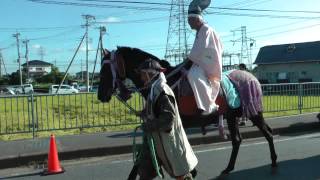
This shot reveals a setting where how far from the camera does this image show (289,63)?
6431 centimetres

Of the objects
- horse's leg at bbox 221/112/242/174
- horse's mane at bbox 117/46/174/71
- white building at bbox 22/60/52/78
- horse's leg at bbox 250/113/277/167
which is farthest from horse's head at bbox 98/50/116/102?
white building at bbox 22/60/52/78

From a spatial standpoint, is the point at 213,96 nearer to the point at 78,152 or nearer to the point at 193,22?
the point at 193,22

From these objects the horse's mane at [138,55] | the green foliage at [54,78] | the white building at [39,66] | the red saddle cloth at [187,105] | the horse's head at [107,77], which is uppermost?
the horse's mane at [138,55]

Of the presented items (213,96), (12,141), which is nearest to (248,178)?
(213,96)

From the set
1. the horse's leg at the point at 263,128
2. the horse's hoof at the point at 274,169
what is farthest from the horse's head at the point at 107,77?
the horse's hoof at the point at 274,169

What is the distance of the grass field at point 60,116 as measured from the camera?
1237cm

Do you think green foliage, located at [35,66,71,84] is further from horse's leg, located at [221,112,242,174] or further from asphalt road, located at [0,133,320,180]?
horse's leg, located at [221,112,242,174]

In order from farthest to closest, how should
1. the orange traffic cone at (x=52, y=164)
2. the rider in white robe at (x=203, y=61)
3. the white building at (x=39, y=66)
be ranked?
the white building at (x=39, y=66) < the orange traffic cone at (x=52, y=164) < the rider in white robe at (x=203, y=61)

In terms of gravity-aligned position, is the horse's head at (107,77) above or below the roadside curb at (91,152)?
above

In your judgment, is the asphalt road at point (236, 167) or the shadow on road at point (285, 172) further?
the asphalt road at point (236, 167)

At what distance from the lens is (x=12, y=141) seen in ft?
37.3

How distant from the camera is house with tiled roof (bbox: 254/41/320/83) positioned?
6116 centimetres

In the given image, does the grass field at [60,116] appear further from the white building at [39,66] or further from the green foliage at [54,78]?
the white building at [39,66]

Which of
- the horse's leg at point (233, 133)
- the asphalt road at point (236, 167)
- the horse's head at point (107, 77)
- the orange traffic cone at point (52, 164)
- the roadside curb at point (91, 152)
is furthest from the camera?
the roadside curb at point (91, 152)
